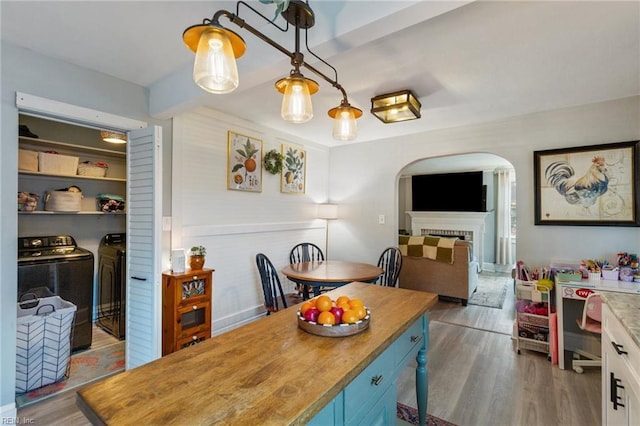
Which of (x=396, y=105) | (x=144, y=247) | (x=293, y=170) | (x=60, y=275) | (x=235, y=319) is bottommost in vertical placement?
(x=235, y=319)

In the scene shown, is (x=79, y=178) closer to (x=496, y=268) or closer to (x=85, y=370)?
(x=85, y=370)

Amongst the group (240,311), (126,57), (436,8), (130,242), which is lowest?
(240,311)

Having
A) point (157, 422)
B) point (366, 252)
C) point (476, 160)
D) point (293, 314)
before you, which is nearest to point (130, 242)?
point (293, 314)

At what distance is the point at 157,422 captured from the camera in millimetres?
729

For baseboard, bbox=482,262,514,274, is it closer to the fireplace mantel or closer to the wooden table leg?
the fireplace mantel

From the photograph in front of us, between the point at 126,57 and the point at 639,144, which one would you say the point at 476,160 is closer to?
the point at 639,144

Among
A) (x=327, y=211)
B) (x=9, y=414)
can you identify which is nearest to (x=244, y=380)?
(x=9, y=414)

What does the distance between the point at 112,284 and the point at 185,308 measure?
1.49m

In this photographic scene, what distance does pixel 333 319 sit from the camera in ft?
4.12

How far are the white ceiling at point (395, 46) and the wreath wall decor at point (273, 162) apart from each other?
0.93m

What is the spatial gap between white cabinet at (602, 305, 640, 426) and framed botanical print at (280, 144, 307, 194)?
3.32 m

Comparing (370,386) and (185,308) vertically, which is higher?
(370,386)

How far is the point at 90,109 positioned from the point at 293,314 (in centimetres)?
216

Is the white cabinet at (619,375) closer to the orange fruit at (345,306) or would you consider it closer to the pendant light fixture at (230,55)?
the orange fruit at (345,306)
